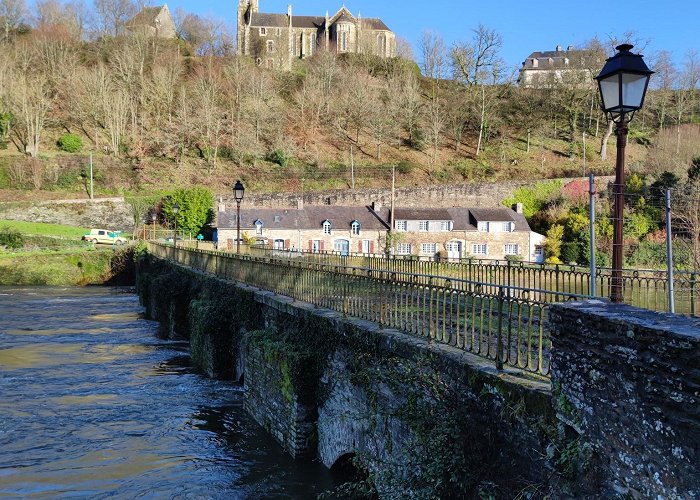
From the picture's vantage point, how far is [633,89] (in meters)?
7.76

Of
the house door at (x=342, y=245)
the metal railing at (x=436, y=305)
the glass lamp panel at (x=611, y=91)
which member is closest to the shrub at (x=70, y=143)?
the house door at (x=342, y=245)

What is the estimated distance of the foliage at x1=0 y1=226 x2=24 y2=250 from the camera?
4969cm

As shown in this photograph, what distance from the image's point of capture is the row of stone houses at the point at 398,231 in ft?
171

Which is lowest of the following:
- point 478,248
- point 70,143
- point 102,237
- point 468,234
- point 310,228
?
point 478,248

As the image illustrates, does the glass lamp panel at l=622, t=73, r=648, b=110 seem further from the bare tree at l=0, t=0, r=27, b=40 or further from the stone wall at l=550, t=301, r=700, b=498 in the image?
the bare tree at l=0, t=0, r=27, b=40

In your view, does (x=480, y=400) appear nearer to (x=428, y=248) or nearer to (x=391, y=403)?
(x=391, y=403)

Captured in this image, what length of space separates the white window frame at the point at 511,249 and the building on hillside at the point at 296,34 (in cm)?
5314

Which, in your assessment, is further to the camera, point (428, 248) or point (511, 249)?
point (428, 248)

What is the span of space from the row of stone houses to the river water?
30867mm

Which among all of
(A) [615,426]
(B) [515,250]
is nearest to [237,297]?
(A) [615,426]

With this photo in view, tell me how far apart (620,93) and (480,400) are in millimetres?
4204

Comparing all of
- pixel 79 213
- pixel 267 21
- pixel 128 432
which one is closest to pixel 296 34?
pixel 267 21

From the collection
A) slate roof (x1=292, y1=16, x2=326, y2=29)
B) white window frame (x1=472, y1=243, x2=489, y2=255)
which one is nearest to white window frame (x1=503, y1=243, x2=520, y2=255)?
white window frame (x1=472, y1=243, x2=489, y2=255)

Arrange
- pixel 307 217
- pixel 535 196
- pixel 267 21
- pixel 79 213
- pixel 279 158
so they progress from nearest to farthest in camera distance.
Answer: pixel 307 217
pixel 79 213
pixel 535 196
pixel 279 158
pixel 267 21
